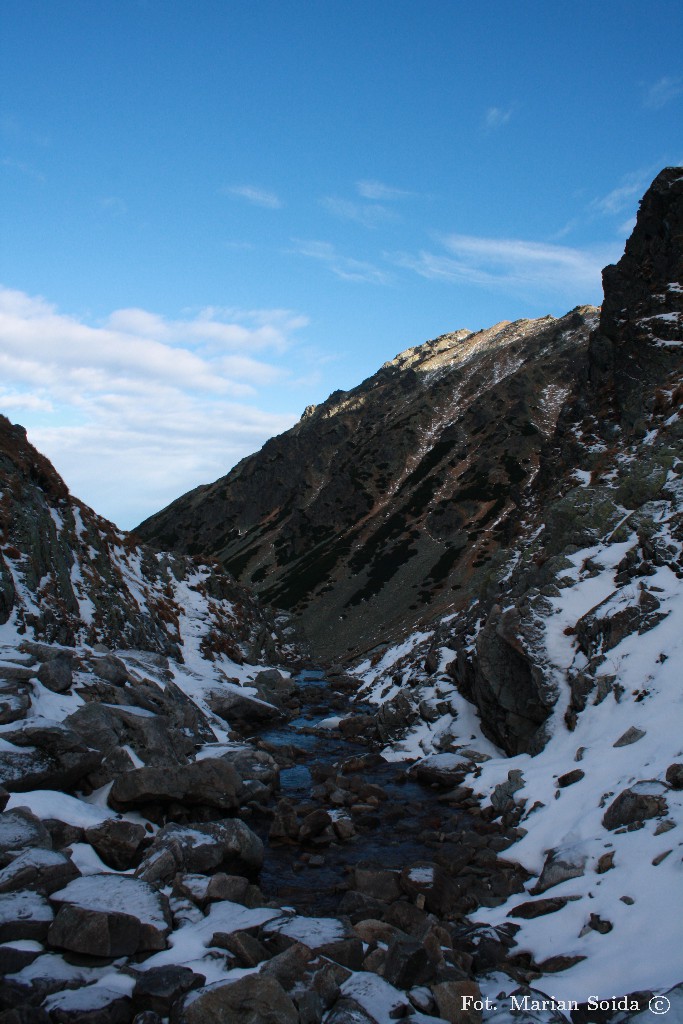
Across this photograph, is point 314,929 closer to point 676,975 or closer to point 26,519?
point 676,975

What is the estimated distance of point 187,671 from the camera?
39.1 metres

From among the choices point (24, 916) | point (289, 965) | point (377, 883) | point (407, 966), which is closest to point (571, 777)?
point (377, 883)

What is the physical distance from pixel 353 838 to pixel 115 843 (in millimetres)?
9447

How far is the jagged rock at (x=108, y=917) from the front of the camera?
1101 centimetres

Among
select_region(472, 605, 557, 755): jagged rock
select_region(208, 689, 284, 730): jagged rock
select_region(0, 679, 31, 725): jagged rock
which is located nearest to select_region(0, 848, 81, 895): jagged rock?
select_region(0, 679, 31, 725): jagged rock

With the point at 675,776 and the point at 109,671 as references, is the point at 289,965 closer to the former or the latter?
the point at 675,776

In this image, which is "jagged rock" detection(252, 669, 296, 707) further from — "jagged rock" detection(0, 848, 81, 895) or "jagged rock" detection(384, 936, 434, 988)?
"jagged rock" detection(384, 936, 434, 988)

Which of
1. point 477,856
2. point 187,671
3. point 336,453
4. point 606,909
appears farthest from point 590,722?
point 336,453

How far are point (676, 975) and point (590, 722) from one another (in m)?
12.4

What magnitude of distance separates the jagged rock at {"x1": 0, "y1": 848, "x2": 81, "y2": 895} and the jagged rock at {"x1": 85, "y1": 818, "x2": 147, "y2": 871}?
218 cm

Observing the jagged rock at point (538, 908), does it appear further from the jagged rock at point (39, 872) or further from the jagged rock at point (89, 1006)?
the jagged rock at point (39, 872)

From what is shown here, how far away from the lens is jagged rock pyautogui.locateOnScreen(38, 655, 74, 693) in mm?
22484

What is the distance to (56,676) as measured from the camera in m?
22.7

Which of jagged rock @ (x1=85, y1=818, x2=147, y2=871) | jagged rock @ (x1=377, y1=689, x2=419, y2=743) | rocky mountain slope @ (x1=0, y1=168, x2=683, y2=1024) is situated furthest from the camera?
jagged rock @ (x1=377, y1=689, x2=419, y2=743)
